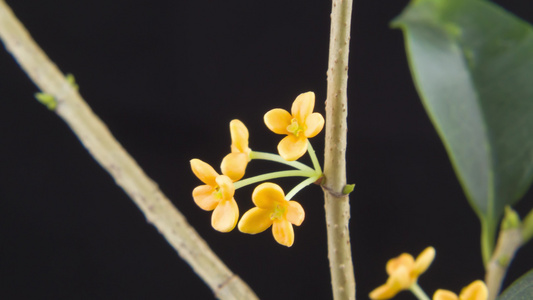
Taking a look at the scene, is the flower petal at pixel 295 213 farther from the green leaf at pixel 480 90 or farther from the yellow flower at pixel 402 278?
the green leaf at pixel 480 90

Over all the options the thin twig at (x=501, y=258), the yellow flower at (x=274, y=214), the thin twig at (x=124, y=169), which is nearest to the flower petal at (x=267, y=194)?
the yellow flower at (x=274, y=214)

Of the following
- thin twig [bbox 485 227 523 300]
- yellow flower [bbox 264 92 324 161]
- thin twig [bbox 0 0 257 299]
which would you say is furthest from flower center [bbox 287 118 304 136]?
thin twig [bbox 485 227 523 300]

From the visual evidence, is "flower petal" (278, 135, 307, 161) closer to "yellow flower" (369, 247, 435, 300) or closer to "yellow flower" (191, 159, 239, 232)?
"yellow flower" (191, 159, 239, 232)

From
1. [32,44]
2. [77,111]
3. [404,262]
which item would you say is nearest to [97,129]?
[77,111]

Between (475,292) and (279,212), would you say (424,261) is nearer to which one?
(475,292)

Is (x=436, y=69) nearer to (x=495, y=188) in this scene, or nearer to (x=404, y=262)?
(x=495, y=188)
